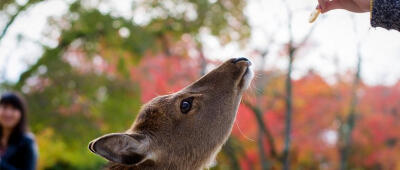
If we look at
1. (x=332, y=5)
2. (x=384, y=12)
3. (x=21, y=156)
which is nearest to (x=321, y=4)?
(x=332, y=5)

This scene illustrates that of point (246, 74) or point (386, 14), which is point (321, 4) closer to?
point (386, 14)

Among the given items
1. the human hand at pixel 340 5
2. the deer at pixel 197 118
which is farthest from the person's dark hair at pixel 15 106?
the human hand at pixel 340 5

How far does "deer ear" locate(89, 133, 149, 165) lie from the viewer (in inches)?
86.1

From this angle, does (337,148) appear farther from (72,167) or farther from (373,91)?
(72,167)

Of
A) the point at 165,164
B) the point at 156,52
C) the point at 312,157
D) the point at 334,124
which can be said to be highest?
the point at 165,164

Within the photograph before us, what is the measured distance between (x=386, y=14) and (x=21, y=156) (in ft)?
13.6

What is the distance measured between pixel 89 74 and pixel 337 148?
292 inches

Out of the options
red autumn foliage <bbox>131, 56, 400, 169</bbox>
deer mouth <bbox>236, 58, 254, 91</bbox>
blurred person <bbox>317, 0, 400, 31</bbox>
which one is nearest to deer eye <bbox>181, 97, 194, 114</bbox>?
deer mouth <bbox>236, 58, 254, 91</bbox>

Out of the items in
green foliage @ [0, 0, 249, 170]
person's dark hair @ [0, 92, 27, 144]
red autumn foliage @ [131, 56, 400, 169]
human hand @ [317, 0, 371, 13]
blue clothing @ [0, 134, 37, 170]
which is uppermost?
human hand @ [317, 0, 371, 13]

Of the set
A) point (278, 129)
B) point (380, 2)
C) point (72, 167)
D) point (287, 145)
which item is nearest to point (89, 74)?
point (72, 167)

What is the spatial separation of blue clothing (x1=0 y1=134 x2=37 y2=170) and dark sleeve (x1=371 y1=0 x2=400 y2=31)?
159 inches

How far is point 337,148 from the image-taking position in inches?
552

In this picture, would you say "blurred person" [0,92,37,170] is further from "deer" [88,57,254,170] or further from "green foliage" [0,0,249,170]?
"green foliage" [0,0,249,170]

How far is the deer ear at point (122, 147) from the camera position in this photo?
86.1 inches
